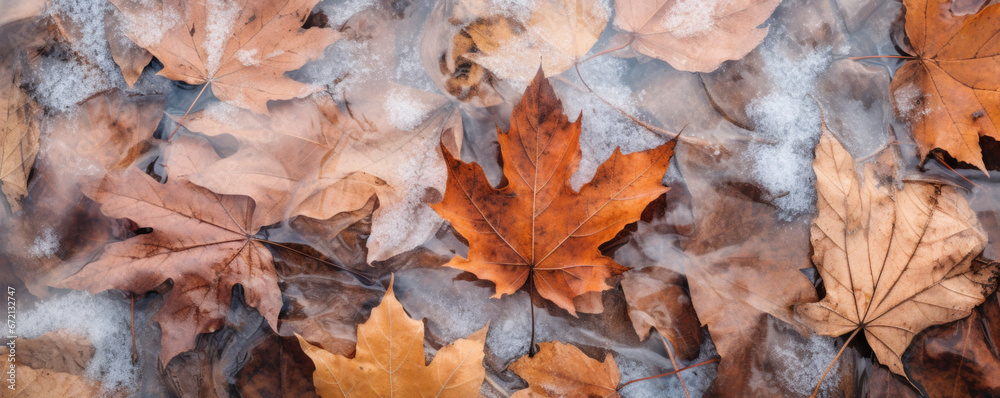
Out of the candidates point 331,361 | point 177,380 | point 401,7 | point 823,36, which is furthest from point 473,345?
point 823,36

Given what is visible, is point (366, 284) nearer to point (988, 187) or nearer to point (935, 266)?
point (935, 266)

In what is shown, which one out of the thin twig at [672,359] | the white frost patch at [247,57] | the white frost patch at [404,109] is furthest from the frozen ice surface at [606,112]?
the white frost patch at [247,57]

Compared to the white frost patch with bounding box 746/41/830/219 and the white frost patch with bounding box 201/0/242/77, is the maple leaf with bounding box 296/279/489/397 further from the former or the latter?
the white frost patch with bounding box 746/41/830/219

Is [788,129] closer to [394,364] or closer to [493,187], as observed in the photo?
[493,187]

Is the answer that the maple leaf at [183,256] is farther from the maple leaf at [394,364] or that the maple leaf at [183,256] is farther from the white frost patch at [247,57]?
the white frost patch at [247,57]

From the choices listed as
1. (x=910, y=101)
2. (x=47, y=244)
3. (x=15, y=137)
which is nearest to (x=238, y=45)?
(x=15, y=137)

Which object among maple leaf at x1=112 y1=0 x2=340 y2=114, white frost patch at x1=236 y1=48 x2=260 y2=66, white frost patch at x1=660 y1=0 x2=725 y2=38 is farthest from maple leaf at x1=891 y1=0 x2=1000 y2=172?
white frost patch at x1=236 y1=48 x2=260 y2=66

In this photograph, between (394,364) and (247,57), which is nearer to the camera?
(394,364)
